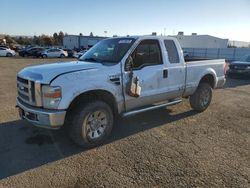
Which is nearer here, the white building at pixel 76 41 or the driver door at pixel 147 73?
the driver door at pixel 147 73

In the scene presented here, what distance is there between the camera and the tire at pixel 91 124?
168 inches

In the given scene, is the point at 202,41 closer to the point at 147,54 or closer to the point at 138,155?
the point at 147,54

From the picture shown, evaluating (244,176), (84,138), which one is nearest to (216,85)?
(244,176)

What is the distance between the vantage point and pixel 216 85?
23.8 ft

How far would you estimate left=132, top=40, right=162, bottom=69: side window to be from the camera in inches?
197

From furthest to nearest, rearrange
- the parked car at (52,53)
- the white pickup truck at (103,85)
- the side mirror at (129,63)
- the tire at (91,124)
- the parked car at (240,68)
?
the parked car at (52,53) < the parked car at (240,68) < the side mirror at (129,63) < the tire at (91,124) < the white pickup truck at (103,85)

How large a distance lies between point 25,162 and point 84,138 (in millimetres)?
1030

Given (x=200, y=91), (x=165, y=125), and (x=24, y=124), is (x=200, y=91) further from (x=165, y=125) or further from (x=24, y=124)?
(x=24, y=124)

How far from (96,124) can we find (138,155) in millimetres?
983

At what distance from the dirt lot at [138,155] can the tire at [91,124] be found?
0.61 ft

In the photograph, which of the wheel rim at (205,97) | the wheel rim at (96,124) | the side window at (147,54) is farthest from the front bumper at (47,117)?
the wheel rim at (205,97)

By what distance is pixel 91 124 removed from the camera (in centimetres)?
449

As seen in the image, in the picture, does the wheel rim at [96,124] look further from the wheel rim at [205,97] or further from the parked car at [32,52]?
the parked car at [32,52]

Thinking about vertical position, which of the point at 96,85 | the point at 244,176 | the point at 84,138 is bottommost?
the point at 244,176
